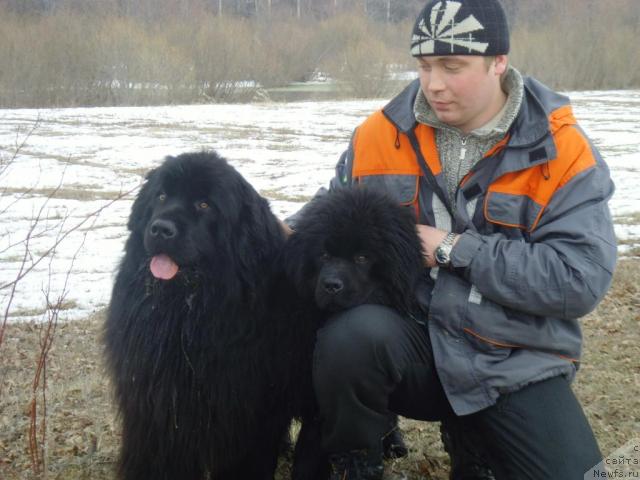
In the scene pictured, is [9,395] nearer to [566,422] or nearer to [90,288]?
[90,288]

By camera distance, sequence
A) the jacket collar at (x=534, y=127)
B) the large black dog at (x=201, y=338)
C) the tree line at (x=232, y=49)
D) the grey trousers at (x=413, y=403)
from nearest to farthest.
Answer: the grey trousers at (x=413, y=403)
the jacket collar at (x=534, y=127)
the large black dog at (x=201, y=338)
the tree line at (x=232, y=49)

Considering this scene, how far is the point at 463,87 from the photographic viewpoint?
2477 mm

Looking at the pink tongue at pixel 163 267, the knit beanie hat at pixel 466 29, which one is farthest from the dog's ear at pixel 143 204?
the knit beanie hat at pixel 466 29

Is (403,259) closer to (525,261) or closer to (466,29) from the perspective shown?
(525,261)

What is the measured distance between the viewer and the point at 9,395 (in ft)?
11.4

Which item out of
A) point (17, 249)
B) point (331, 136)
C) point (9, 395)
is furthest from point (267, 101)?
point (9, 395)

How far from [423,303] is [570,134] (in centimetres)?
80

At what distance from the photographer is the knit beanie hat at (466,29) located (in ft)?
7.89

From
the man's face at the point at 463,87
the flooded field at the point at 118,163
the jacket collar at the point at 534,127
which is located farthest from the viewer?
the flooded field at the point at 118,163

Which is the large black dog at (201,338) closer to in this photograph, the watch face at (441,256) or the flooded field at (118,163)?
the flooded field at (118,163)

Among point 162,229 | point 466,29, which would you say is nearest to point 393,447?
point 162,229

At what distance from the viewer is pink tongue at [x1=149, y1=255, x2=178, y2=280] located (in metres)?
2.45

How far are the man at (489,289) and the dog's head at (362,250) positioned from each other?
79 mm

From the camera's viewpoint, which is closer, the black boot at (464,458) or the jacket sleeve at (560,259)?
the jacket sleeve at (560,259)
